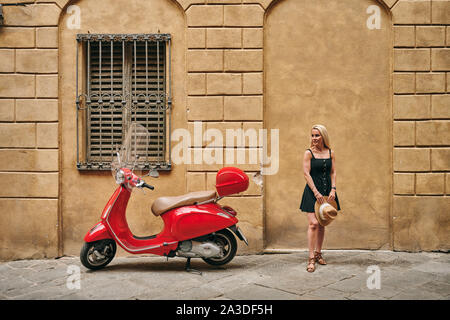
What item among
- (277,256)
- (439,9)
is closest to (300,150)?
(277,256)

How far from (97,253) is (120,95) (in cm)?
228

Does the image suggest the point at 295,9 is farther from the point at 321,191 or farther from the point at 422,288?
the point at 422,288

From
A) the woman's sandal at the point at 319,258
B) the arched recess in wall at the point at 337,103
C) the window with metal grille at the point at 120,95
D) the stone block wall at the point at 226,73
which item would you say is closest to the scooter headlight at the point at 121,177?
the window with metal grille at the point at 120,95

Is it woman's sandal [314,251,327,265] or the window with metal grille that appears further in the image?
the window with metal grille

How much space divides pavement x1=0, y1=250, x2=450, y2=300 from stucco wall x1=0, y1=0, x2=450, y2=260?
49cm

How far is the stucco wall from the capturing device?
5.70 metres

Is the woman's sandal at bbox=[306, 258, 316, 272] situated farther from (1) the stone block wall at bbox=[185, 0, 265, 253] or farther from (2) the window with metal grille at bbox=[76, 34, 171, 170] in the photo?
(2) the window with metal grille at bbox=[76, 34, 171, 170]

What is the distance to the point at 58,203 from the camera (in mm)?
5711

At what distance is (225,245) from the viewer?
495cm

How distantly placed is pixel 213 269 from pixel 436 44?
4.36 m

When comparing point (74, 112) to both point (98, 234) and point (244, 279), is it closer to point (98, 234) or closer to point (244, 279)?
point (98, 234)

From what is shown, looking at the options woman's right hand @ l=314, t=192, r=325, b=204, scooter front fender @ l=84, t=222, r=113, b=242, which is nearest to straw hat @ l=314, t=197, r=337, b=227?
woman's right hand @ l=314, t=192, r=325, b=204

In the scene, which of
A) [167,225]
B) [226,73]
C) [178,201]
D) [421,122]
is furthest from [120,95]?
[421,122]

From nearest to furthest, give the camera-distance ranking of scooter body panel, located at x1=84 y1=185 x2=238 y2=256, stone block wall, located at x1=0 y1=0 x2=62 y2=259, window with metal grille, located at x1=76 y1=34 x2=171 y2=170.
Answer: scooter body panel, located at x1=84 y1=185 x2=238 y2=256
stone block wall, located at x1=0 y1=0 x2=62 y2=259
window with metal grille, located at x1=76 y1=34 x2=171 y2=170
